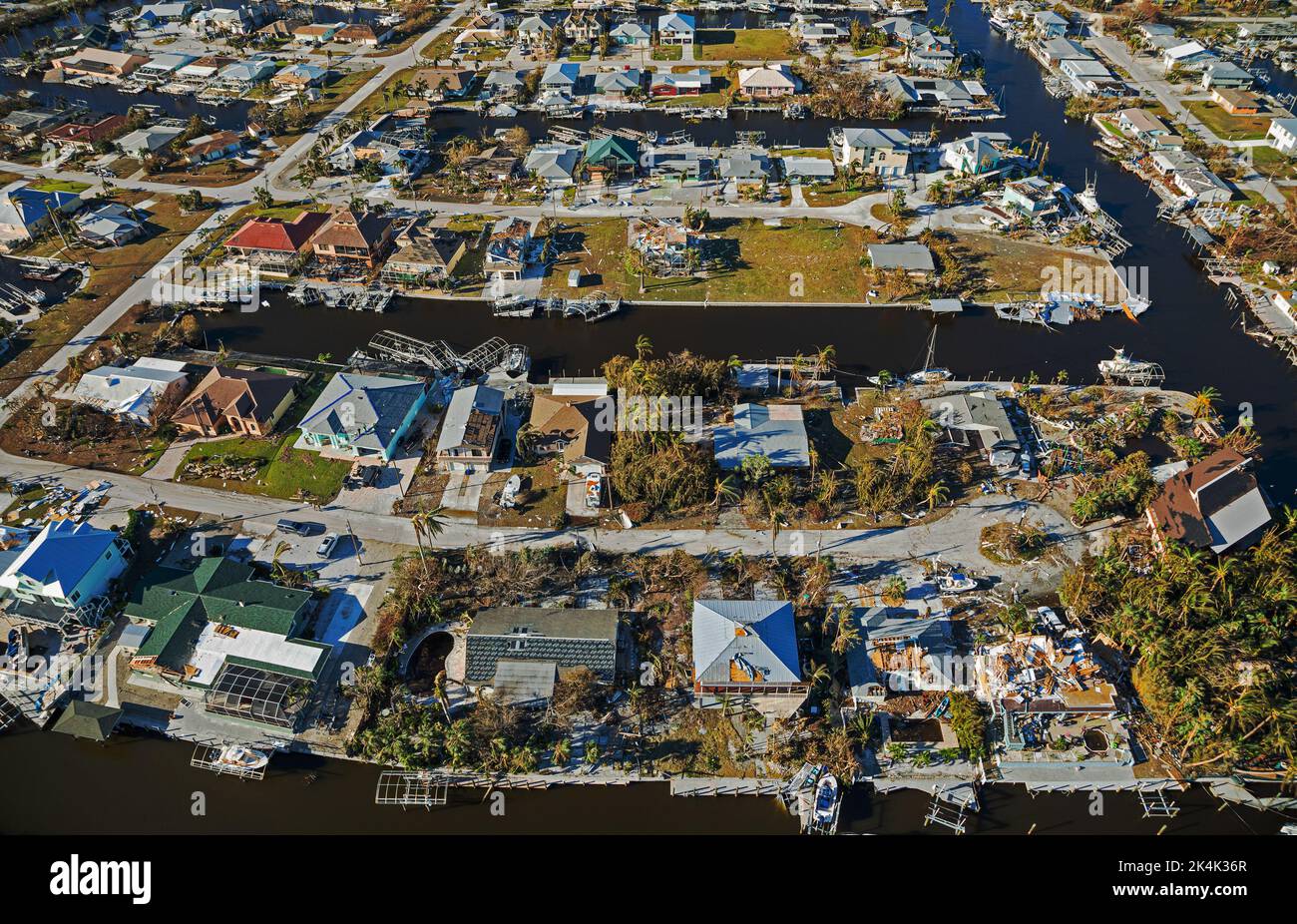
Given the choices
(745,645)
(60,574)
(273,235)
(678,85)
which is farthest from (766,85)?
(60,574)

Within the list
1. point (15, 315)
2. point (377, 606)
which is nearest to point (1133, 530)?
point (377, 606)

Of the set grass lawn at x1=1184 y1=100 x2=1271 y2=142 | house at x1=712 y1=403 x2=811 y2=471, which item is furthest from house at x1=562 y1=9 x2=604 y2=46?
house at x1=712 y1=403 x2=811 y2=471

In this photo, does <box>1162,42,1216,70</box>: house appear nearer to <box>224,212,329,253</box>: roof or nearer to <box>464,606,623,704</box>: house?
<box>224,212,329,253</box>: roof

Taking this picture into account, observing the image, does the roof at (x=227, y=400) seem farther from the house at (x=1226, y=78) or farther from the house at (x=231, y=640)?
the house at (x=1226, y=78)

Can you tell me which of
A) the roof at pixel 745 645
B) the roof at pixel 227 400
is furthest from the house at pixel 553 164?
the roof at pixel 745 645

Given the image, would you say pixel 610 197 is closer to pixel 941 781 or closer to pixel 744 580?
pixel 744 580

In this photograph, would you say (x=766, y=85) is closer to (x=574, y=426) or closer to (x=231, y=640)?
(x=574, y=426)

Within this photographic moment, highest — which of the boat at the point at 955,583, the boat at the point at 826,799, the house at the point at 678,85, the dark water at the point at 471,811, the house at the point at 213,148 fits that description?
the house at the point at 678,85
